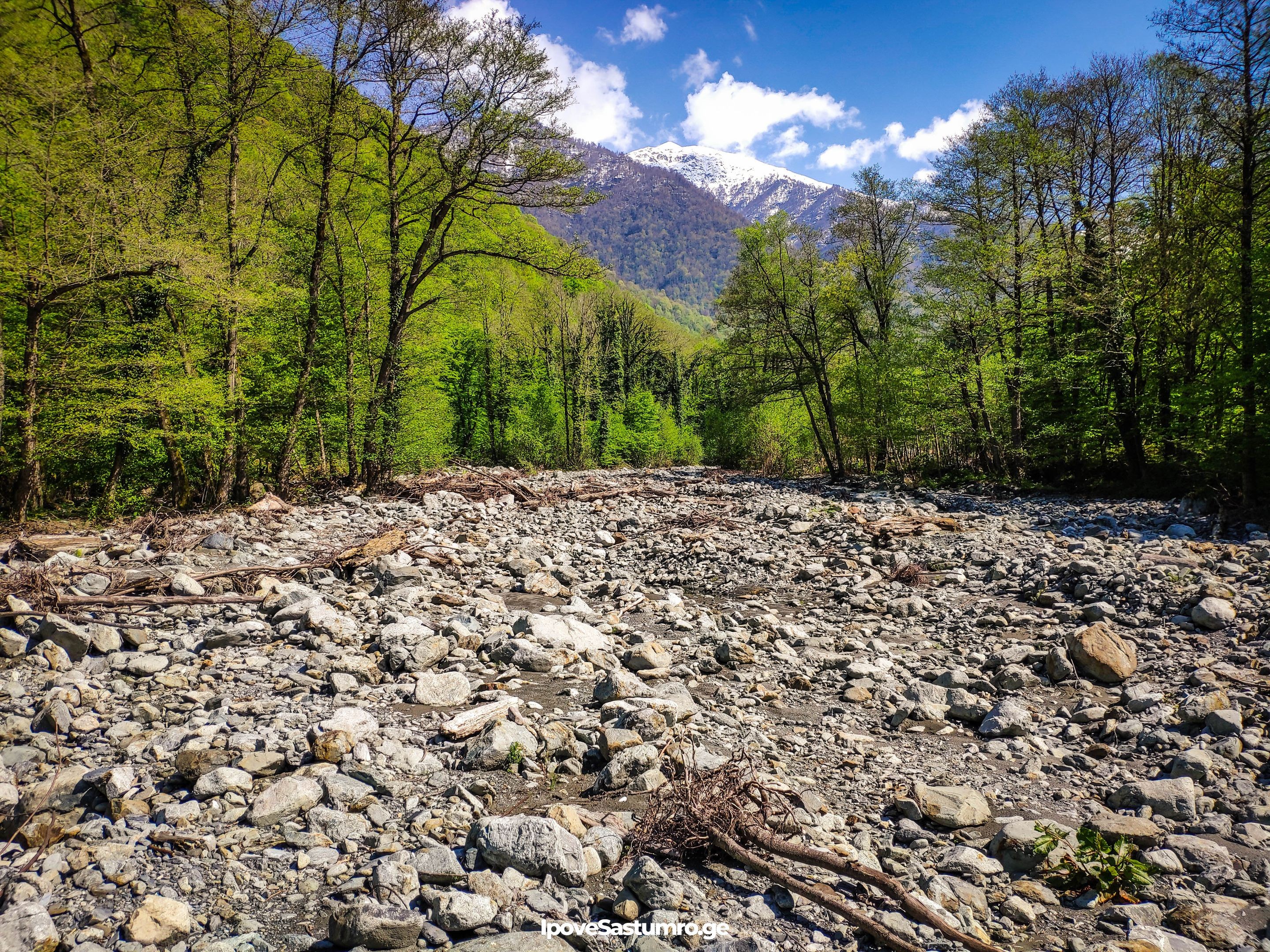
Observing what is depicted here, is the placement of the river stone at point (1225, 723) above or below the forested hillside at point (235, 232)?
below

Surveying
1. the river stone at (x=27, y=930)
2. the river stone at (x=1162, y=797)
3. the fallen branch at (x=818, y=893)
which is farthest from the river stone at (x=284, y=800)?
the river stone at (x=1162, y=797)

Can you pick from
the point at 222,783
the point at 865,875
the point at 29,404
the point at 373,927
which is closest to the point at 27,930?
the point at 222,783

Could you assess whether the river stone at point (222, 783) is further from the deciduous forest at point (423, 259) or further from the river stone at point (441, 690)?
the deciduous forest at point (423, 259)

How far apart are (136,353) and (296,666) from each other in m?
8.58

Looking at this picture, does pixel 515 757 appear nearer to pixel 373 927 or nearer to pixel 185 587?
pixel 373 927

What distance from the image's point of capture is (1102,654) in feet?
17.4

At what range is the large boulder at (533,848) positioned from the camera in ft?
8.38

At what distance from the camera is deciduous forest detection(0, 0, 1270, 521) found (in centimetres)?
902

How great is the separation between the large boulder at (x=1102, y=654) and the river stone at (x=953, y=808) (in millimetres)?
2869

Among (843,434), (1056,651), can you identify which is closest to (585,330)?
(843,434)

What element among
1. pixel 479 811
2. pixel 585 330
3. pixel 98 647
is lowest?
pixel 479 811

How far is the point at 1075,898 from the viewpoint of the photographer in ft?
9.04

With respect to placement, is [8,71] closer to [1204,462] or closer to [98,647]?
[98,647]

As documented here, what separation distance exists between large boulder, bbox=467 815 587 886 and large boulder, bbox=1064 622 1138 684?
5273 millimetres
